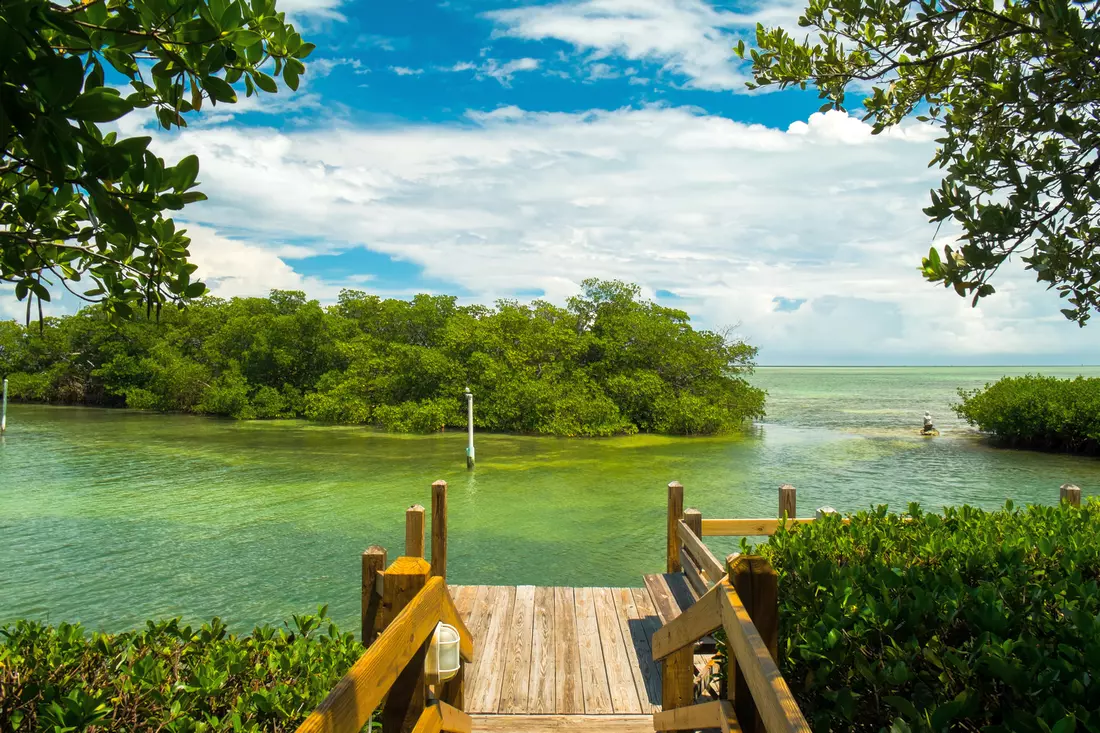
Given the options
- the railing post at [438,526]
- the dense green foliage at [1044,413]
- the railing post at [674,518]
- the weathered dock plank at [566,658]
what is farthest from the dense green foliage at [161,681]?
the dense green foliage at [1044,413]

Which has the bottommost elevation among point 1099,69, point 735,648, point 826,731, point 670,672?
point 670,672

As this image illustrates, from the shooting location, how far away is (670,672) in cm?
374

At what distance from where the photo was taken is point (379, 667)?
6.29ft

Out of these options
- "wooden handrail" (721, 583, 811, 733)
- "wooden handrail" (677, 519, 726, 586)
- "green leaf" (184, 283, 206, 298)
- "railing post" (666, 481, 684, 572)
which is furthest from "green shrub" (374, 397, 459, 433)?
"wooden handrail" (721, 583, 811, 733)

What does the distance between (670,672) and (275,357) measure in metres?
37.0

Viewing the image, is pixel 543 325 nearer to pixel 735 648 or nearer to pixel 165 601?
pixel 165 601

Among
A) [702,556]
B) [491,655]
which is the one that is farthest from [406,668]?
[491,655]

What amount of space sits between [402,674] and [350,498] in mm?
14041

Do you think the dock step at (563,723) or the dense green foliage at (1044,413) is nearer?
the dock step at (563,723)

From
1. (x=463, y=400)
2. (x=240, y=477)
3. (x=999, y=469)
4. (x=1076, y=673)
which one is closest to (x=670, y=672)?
(x=1076, y=673)

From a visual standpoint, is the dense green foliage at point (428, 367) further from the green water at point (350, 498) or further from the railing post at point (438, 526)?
the railing post at point (438, 526)

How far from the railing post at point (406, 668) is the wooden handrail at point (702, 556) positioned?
1.96m

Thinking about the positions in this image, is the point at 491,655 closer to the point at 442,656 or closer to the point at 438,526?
the point at 438,526

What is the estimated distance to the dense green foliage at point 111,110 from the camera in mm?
1326
